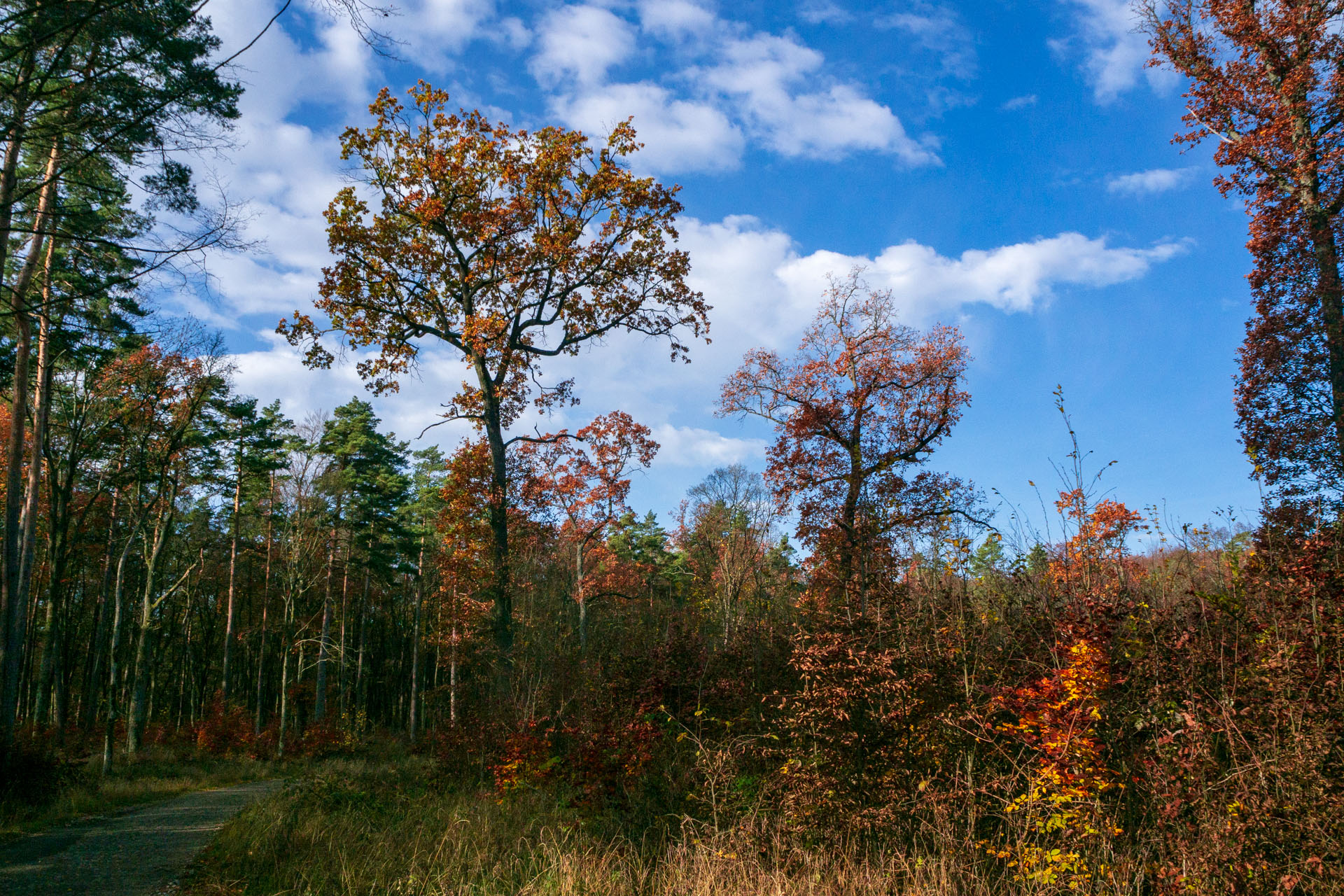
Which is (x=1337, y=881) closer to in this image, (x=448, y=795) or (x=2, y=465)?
(x=448, y=795)

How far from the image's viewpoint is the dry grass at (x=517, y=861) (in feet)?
16.9

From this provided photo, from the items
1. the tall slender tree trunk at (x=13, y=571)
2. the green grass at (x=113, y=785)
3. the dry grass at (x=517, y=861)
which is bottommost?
the green grass at (x=113, y=785)

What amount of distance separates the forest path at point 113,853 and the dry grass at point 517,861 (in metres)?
0.43

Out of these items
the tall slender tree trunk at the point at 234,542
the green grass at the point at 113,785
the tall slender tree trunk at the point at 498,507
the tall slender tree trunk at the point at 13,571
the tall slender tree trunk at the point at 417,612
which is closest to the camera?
the green grass at the point at 113,785

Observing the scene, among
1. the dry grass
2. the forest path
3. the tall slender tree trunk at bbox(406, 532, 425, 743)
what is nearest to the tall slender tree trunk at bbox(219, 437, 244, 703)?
the tall slender tree trunk at bbox(406, 532, 425, 743)

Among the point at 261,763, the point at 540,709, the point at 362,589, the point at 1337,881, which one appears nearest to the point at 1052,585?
the point at 1337,881

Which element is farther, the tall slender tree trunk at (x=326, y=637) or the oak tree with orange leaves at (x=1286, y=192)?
the tall slender tree trunk at (x=326, y=637)

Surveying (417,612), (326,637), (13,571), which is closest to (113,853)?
(13,571)

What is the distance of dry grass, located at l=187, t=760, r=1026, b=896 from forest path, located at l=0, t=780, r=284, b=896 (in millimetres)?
432

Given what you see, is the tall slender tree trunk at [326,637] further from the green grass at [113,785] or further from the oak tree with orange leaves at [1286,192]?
the oak tree with orange leaves at [1286,192]

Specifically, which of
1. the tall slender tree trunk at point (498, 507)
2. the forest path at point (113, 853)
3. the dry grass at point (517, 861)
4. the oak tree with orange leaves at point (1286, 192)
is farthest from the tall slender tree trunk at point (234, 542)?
the oak tree with orange leaves at point (1286, 192)

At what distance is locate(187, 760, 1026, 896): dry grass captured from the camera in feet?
16.9

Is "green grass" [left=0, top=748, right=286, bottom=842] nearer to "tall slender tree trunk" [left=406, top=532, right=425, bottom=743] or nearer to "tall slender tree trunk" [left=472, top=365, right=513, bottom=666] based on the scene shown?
"tall slender tree trunk" [left=472, top=365, right=513, bottom=666]

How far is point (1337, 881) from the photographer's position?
4.12 meters
